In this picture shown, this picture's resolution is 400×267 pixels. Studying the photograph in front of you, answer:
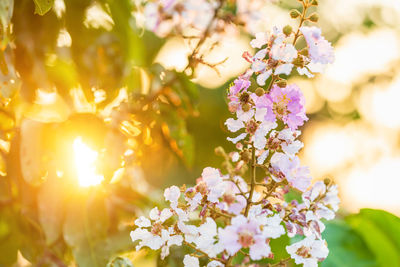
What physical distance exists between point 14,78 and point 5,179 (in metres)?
0.27

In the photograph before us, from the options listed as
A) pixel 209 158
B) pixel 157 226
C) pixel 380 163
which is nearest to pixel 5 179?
pixel 157 226

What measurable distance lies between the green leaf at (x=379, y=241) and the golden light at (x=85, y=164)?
0.88 meters

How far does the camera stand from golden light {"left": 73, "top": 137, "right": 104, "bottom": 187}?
0.89 meters

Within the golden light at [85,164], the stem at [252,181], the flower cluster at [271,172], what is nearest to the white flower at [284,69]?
the flower cluster at [271,172]

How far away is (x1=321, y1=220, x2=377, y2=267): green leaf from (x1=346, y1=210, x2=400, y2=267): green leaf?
0.07 feet

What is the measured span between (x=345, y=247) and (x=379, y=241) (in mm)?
102

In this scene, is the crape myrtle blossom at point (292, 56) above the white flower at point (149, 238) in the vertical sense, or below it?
above

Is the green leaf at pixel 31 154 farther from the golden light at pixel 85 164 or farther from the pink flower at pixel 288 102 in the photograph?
the pink flower at pixel 288 102

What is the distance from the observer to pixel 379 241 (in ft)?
4.44

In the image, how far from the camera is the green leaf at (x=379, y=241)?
4.35 feet

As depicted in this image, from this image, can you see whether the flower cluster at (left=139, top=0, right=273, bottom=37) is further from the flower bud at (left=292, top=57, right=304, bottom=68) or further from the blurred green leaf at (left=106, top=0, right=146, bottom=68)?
the blurred green leaf at (left=106, top=0, right=146, bottom=68)

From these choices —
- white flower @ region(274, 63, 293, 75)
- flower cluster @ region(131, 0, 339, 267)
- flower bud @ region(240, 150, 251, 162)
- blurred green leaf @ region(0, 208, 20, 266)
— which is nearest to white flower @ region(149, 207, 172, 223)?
flower cluster @ region(131, 0, 339, 267)

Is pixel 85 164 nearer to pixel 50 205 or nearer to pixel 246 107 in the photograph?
pixel 50 205

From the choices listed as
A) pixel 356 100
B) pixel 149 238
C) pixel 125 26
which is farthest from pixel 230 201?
pixel 356 100
